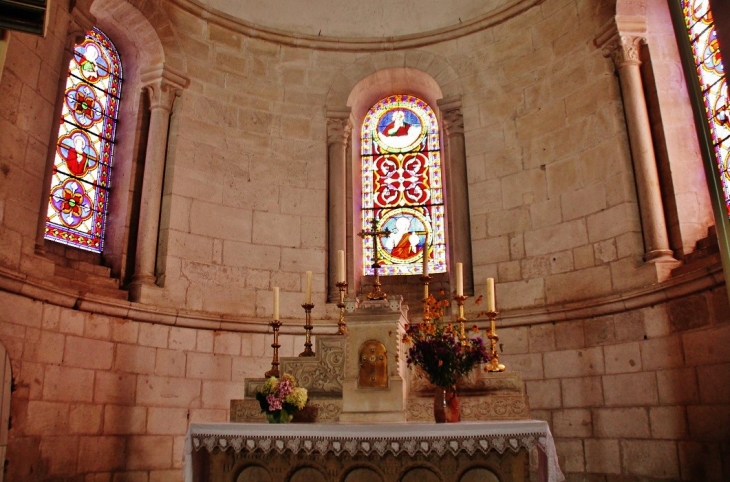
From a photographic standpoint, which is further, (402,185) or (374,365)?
(402,185)

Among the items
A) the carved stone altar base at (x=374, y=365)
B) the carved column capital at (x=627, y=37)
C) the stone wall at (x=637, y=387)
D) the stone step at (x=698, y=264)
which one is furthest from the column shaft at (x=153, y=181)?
the stone step at (x=698, y=264)

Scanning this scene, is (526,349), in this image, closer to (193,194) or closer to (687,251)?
(687,251)

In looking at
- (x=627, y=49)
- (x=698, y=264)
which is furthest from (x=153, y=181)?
(x=698, y=264)

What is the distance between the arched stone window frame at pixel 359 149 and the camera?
912 centimetres

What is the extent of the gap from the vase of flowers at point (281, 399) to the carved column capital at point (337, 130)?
4.79 metres

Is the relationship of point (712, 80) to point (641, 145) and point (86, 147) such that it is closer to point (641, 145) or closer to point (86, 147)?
point (641, 145)

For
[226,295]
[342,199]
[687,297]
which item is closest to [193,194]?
[226,295]

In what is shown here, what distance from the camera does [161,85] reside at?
878cm

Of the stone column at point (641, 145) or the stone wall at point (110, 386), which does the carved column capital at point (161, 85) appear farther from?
the stone column at point (641, 145)

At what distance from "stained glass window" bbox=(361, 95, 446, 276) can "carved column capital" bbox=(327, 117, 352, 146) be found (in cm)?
62

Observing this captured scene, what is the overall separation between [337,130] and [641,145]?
13.5 feet

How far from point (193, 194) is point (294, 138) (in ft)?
5.69

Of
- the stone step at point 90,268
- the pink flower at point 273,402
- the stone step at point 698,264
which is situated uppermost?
the stone step at point 90,268

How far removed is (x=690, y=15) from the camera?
7.72 metres
